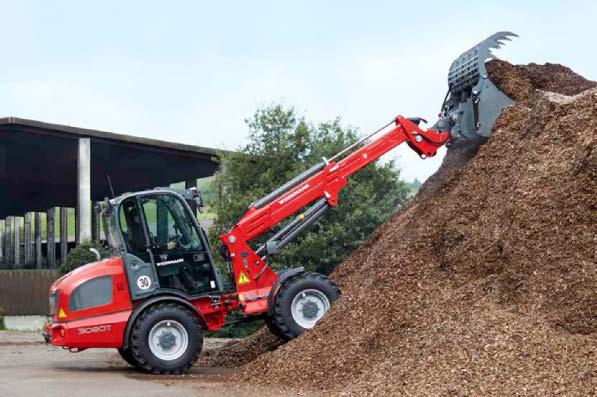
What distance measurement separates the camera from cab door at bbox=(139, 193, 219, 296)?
14.4m

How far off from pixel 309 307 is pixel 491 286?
10.8ft

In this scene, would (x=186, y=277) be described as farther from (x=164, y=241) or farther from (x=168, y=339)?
(x=168, y=339)

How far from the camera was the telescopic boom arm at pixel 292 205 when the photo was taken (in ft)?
47.5

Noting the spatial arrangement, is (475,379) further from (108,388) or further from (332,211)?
(332,211)

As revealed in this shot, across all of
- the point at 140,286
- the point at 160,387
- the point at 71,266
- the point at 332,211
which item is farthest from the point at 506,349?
the point at 71,266

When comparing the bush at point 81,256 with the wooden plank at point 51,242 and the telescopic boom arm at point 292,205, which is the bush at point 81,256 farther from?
the telescopic boom arm at point 292,205

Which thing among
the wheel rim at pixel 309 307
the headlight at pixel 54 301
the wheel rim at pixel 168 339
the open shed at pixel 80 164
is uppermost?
the open shed at pixel 80 164

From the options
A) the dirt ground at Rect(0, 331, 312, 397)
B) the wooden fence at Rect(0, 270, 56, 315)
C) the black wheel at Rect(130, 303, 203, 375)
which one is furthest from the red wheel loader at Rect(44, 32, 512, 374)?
the wooden fence at Rect(0, 270, 56, 315)

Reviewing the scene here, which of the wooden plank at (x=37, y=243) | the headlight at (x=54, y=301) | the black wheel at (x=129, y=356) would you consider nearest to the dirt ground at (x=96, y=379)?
the black wheel at (x=129, y=356)

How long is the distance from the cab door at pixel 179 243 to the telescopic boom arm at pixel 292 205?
1.31 ft

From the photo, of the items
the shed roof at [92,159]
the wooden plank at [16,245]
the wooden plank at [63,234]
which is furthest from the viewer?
the wooden plank at [16,245]

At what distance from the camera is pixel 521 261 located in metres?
11.5

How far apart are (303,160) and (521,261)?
39.7 ft

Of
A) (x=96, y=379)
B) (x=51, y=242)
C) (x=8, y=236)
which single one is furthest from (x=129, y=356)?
(x=8, y=236)
